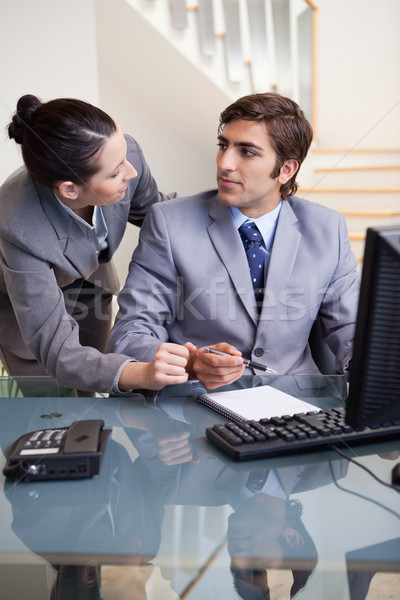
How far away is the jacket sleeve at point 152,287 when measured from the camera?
4.93 ft

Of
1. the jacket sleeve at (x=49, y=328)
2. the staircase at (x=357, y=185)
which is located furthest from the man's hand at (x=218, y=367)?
the staircase at (x=357, y=185)

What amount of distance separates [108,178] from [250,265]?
0.43 m

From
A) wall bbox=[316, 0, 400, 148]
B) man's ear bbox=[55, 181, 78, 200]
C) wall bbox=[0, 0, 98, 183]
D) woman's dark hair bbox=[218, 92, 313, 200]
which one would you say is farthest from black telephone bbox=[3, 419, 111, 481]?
wall bbox=[316, 0, 400, 148]

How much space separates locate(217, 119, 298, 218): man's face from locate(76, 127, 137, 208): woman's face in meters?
0.26

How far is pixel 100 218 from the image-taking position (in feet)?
5.41

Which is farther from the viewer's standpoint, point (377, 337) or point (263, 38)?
point (263, 38)

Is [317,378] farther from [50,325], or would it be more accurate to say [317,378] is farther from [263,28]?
[263,28]

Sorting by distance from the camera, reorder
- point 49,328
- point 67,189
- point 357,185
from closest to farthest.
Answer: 1. point 49,328
2. point 67,189
3. point 357,185

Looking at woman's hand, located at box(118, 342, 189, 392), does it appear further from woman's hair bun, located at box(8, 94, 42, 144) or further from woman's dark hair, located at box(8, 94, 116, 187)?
woman's hair bun, located at box(8, 94, 42, 144)

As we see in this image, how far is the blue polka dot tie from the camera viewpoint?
1.55 meters

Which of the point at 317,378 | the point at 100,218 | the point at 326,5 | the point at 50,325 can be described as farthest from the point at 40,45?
the point at 326,5

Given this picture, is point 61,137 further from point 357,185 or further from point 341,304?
point 357,185

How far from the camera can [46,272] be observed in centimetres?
138

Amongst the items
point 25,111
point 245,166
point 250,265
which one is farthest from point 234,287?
point 25,111
